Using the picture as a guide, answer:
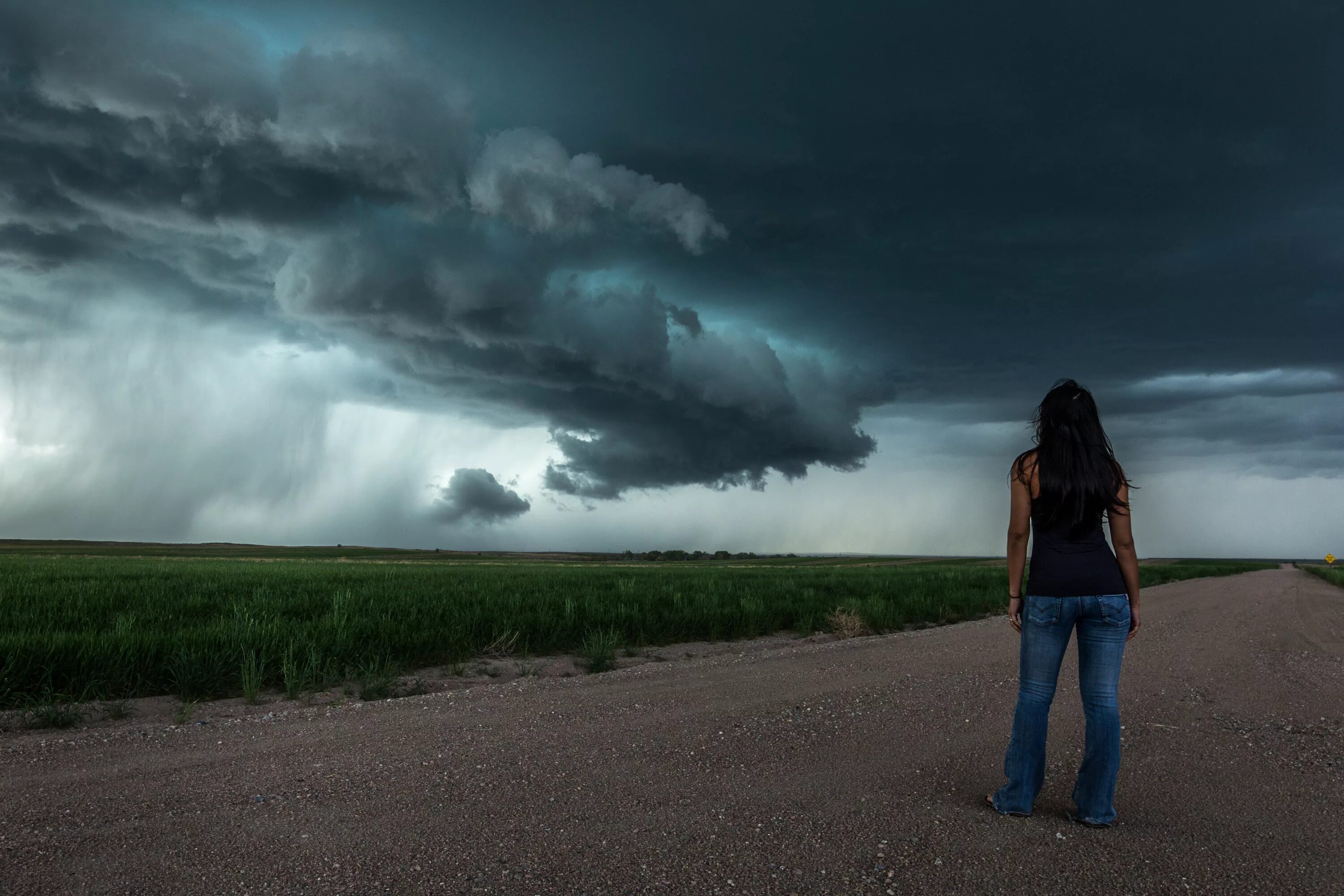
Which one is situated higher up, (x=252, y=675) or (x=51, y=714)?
(x=252, y=675)

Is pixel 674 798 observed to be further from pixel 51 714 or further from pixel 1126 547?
pixel 51 714

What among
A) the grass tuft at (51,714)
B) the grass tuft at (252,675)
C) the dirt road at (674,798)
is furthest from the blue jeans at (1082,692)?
the grass tuft at (51,714)

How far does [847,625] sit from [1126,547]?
1219 centimetres

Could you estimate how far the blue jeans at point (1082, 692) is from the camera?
4.65 m

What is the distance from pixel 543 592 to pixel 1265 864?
1691 centimetres

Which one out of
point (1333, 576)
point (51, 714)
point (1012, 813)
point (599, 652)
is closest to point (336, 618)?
point (599, 652)

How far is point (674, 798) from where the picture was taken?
533 centimetres

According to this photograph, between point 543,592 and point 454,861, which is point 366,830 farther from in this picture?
point 543,592

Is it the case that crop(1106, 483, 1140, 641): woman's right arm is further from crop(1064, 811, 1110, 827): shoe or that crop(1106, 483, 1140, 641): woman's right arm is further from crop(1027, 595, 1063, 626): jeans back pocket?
crop(1064, 811, 1110, 827): shoe

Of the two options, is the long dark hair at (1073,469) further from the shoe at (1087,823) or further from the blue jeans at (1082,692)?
the shoe at (1087,823)

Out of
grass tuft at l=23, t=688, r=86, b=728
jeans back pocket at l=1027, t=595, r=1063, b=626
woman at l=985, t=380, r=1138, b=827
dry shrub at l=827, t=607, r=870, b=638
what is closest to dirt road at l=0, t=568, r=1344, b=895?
woman at l=985, t=380, r=1138, b=827

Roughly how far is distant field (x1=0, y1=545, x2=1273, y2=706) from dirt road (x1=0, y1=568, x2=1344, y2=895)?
2.11 meters

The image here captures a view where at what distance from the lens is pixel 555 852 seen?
442cm

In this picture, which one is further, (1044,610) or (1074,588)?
(1044,610)
